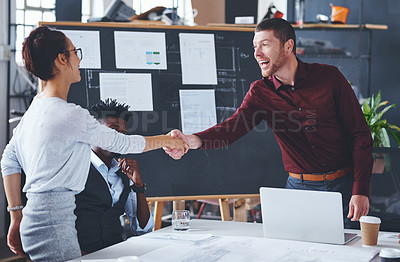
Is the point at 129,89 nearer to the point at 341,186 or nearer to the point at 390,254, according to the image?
the point at 341,186

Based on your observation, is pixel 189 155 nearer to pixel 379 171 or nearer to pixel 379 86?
pixel 379 171

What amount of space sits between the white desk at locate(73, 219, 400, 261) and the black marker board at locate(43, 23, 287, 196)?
85 centimetres

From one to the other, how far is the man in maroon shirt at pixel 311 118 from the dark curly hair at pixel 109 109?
1.41 feet

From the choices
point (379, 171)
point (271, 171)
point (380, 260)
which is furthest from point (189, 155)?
point (380, 260)

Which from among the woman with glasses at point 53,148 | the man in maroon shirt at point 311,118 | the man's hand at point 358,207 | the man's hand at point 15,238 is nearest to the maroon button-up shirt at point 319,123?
the man in maroon shirt at point 311,118

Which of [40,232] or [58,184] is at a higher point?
[58,184]

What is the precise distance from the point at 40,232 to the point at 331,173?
1361 millimetres

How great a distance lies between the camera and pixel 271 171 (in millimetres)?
3162

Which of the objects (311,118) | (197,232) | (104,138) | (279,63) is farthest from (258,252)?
(279,63)

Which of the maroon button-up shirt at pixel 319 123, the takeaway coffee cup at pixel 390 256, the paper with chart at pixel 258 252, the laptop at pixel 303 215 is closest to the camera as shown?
the takeaway coffee cup at pixel 390 256

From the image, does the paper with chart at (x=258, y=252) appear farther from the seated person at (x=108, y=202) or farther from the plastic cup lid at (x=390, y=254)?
the seated person at (x=108, y=202)

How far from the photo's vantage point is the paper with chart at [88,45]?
286 centimetres

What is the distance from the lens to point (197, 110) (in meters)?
3.04

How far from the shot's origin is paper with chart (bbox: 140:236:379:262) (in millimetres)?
1578
